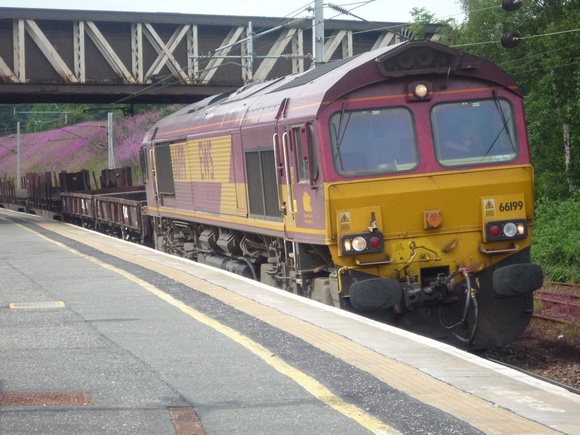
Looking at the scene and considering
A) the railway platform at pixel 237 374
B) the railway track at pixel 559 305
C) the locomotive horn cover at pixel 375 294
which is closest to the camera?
the railway platform at pixel 237 374

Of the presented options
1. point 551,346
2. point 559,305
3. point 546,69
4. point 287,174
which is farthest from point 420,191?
point 546,69

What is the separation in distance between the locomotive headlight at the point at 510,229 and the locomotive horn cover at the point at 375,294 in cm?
148

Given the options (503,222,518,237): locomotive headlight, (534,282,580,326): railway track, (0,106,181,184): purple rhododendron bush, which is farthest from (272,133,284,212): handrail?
(0,106,181,184): purple rhododendron bush

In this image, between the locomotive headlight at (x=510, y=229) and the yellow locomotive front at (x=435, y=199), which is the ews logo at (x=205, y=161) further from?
the locomotive headlight at (x=510, y=229)

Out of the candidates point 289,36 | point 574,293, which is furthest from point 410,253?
point 289,36

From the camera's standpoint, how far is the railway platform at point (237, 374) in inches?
228

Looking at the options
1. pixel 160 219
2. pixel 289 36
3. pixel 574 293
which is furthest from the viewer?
pixel 289 36

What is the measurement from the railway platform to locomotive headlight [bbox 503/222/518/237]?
223 centimetres

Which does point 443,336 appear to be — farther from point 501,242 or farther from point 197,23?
point 197,23

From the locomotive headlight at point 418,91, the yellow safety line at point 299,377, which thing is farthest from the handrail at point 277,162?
the locomotive headlight at point 418,91

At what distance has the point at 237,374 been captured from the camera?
713 centimetres

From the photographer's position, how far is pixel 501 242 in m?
10.6

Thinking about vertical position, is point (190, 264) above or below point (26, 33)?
below

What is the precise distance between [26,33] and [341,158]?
2395cm
